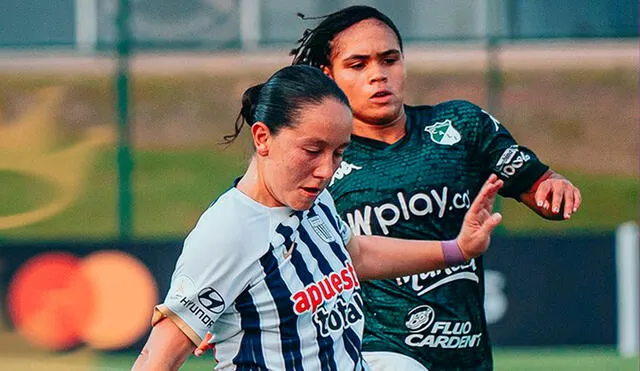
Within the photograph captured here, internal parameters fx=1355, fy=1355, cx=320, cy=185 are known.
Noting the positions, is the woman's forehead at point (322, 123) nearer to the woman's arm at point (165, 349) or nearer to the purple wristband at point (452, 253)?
the woman's arm at point (165, 349)

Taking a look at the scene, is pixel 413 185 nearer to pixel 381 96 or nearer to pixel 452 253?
pixel 381 96

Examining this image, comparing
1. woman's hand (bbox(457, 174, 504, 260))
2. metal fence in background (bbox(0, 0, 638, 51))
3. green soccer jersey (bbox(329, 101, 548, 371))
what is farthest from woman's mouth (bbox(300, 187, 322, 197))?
metal fence in background (bbox(0, 0, 638, 51))

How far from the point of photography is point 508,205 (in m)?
14.1

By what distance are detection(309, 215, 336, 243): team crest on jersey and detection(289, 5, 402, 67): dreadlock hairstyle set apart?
3.90 ft

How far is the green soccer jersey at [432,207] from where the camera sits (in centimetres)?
485

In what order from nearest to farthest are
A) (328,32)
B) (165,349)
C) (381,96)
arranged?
(165,349) → (381,96) → (328,32)

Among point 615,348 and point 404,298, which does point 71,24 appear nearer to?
point 615,348

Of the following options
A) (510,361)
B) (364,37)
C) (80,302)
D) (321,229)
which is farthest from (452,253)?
(80,302)

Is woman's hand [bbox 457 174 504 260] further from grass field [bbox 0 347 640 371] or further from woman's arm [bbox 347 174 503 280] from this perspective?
grass field [bbox 0 347 640 371]

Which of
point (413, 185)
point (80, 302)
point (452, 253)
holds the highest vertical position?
point (413, 185)

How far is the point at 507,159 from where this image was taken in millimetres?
4859

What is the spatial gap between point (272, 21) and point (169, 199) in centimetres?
242

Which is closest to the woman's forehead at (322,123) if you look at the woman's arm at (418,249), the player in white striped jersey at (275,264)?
the player in white striped jersey at (275,264)

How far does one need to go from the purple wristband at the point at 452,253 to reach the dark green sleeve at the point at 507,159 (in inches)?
28.2
